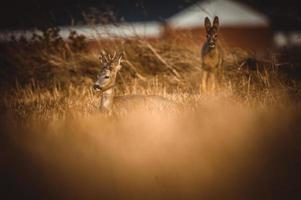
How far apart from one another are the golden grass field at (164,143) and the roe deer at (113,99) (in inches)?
6.5

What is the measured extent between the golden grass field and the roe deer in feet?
0.54

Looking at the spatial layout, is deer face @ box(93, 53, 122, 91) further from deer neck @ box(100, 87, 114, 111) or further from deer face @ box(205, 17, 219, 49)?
deer face @ box(205, 17, 219, 49)

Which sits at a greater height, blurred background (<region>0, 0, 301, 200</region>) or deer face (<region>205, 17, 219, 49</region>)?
deer face (<region>205, 17, 219, 49</region>)

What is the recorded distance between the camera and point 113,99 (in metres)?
6.02

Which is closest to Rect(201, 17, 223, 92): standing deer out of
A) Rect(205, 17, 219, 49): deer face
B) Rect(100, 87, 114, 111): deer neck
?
Rect(205, 17, 219, 49): deer face

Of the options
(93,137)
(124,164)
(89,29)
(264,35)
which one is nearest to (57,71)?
(89,29)

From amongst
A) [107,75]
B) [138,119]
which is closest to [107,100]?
[107,75]

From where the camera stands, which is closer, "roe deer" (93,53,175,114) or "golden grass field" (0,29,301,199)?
"golden grass field" (0,29,301,199)

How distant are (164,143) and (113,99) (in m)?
1.79

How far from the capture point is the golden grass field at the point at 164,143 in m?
3.53

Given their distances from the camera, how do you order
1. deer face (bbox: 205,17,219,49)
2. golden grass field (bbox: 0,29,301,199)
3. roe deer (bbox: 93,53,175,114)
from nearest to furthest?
golden grass field (bbox: 0,29,301,199) → roe deer (bbox: 93,53,175,114) → deer face (bbox: 205,17,219,49)

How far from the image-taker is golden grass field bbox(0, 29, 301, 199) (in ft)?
11.6

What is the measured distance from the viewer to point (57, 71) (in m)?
9.26

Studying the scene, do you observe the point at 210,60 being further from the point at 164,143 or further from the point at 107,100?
the point at 164,143
